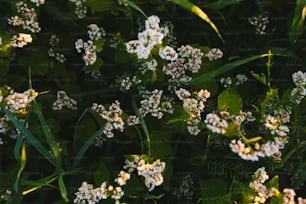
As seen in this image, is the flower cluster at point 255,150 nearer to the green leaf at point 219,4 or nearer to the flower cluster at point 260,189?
the flower cluster at point 260,189

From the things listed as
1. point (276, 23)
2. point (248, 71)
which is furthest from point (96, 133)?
point (276, 23)

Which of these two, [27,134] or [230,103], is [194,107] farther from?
[27,134]

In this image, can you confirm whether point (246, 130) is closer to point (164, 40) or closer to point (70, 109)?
point (164, 40)

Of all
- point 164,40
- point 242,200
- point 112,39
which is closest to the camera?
point 242,200

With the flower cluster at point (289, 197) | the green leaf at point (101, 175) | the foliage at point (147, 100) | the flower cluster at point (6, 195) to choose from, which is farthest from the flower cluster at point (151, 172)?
the flower cluster at point (6, 195)

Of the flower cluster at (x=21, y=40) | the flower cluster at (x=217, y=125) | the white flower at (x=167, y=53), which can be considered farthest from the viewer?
Answer: the flower cluster at (x=21, y=40)

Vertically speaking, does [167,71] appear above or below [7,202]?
above

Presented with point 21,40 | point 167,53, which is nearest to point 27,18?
point 21,40
